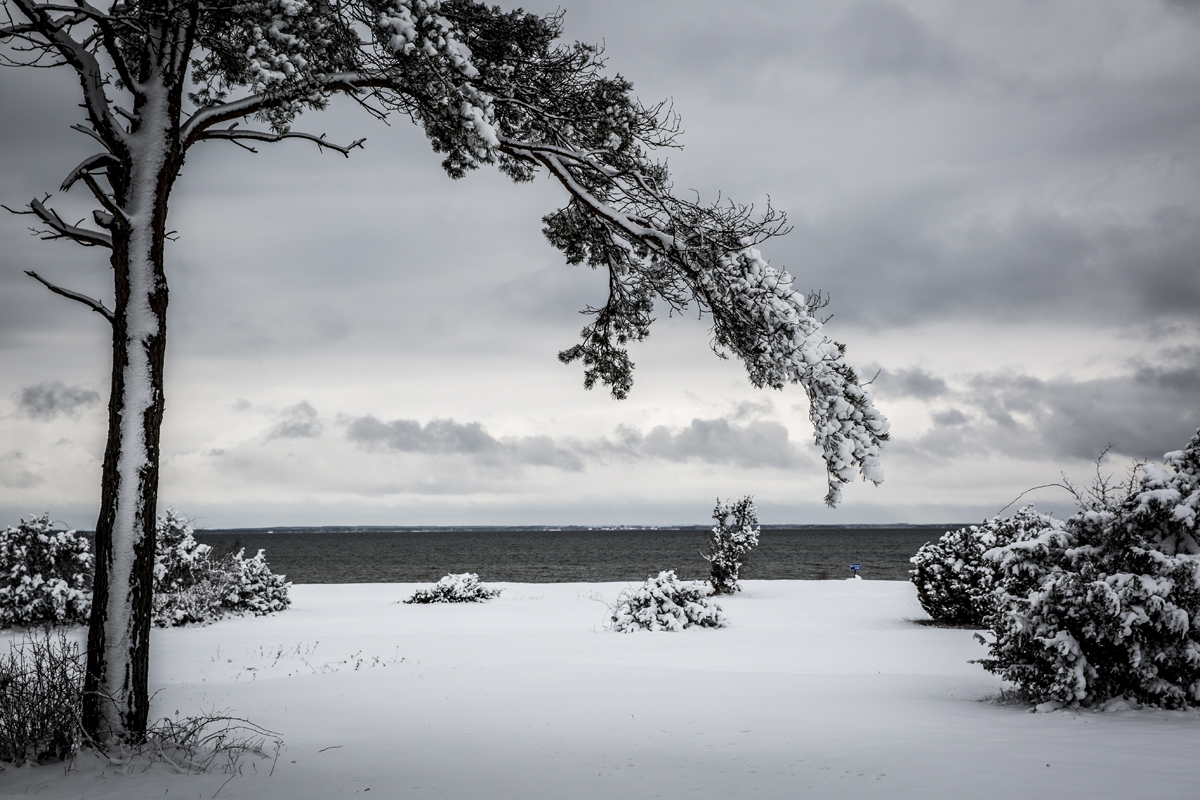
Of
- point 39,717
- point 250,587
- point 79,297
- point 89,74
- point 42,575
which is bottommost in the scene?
point 250,587

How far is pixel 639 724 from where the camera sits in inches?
295

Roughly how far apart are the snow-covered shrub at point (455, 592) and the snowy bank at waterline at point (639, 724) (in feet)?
29.8

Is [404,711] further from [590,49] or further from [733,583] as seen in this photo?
[733,583]

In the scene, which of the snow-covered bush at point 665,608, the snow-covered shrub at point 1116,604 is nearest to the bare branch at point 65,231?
the snow-covered shrub at point 1116,604

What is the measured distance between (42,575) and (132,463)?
52.9 feet

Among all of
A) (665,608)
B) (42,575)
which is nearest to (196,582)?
(42,575)

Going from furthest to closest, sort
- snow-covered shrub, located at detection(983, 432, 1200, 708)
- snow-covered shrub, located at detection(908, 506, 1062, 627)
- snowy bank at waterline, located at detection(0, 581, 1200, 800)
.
Result: snow-covered shrub, located at detection(908, 506, 1062, 627)
snow-covered shrub, located at detection(983, 432, 1200, 708)
snowy bank at waterline, located at detection(0, 581, 1200, 800)

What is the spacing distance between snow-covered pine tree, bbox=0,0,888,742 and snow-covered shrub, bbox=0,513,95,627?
1482 cm

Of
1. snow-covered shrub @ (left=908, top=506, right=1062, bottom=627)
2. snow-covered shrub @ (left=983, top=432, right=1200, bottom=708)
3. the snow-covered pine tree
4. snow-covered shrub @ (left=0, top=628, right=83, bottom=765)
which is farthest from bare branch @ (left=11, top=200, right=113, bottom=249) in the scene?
snow-covered shrub @ (left=908, top=506, right=1062, bottom=627)

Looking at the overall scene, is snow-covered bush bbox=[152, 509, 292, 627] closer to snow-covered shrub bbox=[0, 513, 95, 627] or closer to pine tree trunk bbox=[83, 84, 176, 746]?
snow-covered shrub bbox=[0, 513, 95, 627]

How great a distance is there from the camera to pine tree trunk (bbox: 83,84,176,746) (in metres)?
5.69

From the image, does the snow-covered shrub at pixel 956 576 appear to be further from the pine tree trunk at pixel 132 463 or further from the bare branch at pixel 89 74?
the bare branch at pixel 89 74

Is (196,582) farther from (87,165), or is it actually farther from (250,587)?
(87,165)

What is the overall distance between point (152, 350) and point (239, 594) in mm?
17370
